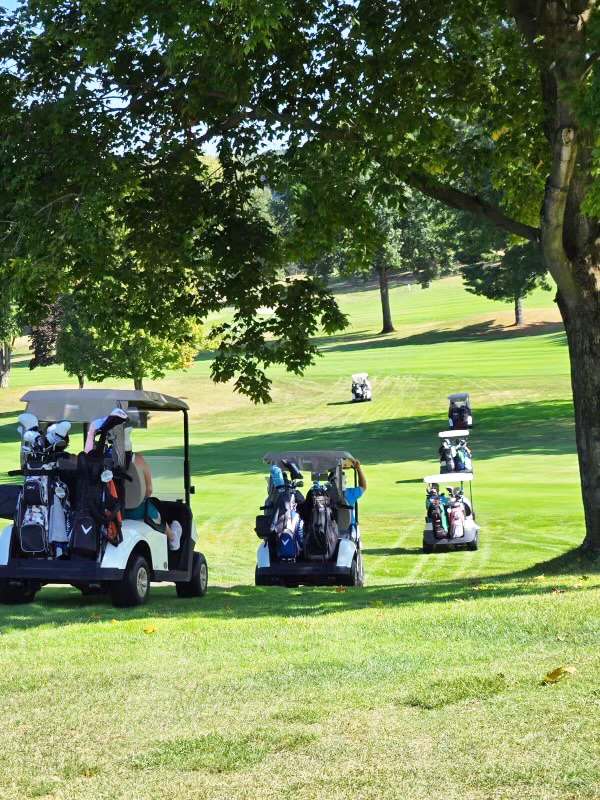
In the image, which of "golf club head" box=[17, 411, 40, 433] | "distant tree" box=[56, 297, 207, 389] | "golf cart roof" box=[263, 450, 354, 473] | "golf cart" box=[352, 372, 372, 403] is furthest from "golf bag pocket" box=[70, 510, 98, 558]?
"golf cart" box=[352, 372, 372, 403]

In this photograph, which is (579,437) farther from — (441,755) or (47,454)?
(441,755)

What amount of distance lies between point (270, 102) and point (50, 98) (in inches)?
117

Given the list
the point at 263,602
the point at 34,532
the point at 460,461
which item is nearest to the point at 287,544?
the point at 263,602

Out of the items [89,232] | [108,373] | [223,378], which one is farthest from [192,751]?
[108,373]

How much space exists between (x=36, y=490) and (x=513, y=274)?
5262cm

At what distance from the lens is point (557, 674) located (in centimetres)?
564

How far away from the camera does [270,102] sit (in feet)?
45.3

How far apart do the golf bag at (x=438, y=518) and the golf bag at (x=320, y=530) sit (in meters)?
6.22

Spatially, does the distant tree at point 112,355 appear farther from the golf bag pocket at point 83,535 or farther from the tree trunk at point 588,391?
the golf bag pocket at point 83,535

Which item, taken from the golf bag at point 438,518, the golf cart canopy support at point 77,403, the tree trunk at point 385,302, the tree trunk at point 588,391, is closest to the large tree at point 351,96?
the tree trunk at point 588,391

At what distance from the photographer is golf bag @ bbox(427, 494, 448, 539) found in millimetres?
19219

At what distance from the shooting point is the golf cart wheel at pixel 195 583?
1173cm

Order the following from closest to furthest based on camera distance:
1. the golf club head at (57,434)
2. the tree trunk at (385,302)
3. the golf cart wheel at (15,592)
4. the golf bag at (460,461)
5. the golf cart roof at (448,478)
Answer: the golf club head at (57,434)
the golf cart wheel at (15,592)
the golf cart roof at (448,478)
the golf bag at (460,461)
the tree trunk at (385,302)

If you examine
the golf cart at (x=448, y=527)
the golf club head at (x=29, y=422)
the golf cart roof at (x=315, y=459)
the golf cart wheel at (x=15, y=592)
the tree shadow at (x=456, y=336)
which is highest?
the tree shadow at (x=456, y=336)
